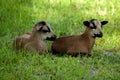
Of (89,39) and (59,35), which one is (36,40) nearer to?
(89,39)

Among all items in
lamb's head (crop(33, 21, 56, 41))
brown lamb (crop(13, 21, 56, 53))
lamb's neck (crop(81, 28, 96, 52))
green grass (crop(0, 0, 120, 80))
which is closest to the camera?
green grass (crop(0, 0, 120, 80))

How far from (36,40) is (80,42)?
986 mm

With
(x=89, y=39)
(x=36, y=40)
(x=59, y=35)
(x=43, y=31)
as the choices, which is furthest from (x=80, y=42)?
(x=59, y=35)

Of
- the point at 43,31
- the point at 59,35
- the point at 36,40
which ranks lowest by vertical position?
the point at 59,35

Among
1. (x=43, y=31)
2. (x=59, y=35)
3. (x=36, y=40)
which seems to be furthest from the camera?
(x=59, y=35)

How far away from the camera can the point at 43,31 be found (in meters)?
9.60

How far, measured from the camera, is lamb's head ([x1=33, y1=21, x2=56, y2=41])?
374 inches

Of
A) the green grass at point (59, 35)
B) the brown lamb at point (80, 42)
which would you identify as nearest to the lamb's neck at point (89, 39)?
the brown lamb at point (80, 42)

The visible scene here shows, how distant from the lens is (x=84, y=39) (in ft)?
31.6

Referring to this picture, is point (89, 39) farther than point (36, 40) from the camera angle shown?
Yes

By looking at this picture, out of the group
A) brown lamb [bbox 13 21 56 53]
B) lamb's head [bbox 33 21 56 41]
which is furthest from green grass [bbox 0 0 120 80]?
lamb's head [bbox 33 21 56 41]

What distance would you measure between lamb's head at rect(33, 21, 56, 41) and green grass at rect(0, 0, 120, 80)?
1.41 ft

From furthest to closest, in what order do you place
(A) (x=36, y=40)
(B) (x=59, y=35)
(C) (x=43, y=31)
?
(B) (x=59, y=35), (C) (x=43, y=31), (A) (x=36, y=40)

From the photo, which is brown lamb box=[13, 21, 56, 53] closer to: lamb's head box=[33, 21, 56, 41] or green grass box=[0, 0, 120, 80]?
lamb's head box=[33, 21, 56, 41]
